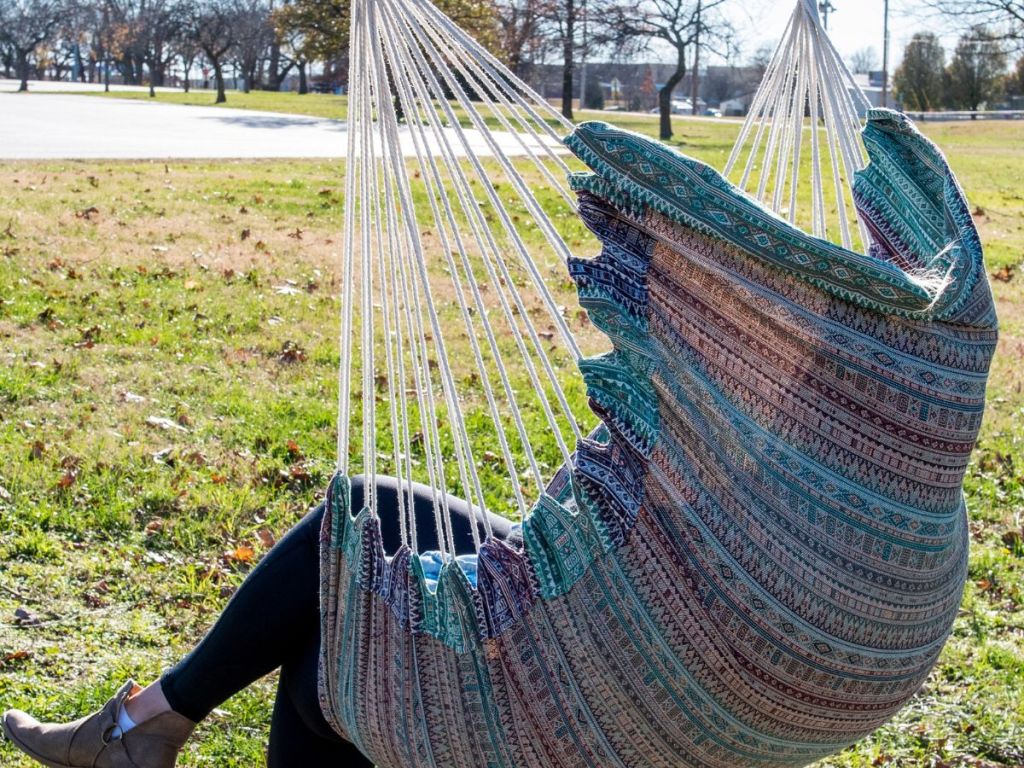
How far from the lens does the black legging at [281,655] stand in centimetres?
162

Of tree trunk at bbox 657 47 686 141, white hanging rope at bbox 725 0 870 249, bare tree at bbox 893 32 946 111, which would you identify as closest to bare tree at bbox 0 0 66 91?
tree trunk at bbox 657 47 686 141

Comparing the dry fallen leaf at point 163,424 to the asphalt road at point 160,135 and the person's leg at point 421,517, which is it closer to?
the person's leg at point 421,517

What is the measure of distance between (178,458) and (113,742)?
1795mm

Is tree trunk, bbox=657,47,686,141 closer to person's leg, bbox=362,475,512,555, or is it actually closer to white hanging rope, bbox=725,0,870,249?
white hanging rope, bbox=725,0,870,249

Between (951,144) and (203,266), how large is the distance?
18721 mm

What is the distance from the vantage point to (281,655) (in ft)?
5.38

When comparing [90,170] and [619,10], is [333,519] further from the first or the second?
[619,10]

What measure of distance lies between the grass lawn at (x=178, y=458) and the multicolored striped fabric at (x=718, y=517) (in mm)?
921

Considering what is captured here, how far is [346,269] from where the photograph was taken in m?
1.85

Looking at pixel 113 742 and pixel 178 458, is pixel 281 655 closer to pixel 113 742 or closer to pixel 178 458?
pixel 113 742

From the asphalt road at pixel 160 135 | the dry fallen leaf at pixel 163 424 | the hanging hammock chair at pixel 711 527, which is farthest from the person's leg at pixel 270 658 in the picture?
the asphalt road at pixel 160 135

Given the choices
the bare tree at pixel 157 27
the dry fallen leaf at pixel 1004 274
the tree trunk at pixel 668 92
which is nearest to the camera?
the dry fallen leaf at pixel 1004 274

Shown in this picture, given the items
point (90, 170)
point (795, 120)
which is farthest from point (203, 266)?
point (795, 120)

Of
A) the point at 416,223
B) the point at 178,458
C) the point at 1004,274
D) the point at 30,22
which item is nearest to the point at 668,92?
the point at 1004,274
